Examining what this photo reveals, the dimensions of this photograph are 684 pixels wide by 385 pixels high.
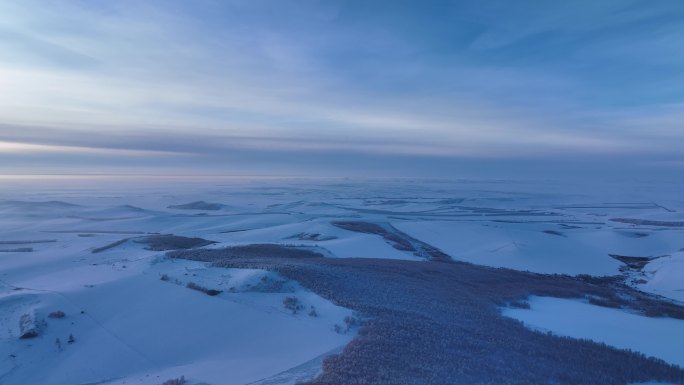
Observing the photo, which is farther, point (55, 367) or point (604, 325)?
point (604, 325)

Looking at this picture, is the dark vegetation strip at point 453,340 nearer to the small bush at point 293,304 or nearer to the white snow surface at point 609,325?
the white snow surface at point 609,325

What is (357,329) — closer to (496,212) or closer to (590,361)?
(590,361)

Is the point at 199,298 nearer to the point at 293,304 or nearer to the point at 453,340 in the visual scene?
the point at 293,304

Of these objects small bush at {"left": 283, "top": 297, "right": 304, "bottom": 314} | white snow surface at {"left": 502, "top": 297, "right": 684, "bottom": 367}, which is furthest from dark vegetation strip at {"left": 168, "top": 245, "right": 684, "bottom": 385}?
small bush at {"left": 283, "top": 297, "right": 304, "bottom": 314}

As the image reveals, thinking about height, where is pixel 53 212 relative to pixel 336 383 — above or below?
below

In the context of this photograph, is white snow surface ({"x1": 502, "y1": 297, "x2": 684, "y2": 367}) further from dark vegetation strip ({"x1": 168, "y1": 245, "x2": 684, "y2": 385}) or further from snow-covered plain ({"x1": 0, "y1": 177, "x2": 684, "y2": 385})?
dark vegetation strip ({"x1": 168, "y1": 245, "x2": 684, "y2": 385})

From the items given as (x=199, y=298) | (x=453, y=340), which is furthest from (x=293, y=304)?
(x=453, y=340)

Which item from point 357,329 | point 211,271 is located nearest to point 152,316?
point 211,271

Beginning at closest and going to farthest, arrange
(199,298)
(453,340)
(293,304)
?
1. (453,340)
2. (293,304)
3. (199,298)
